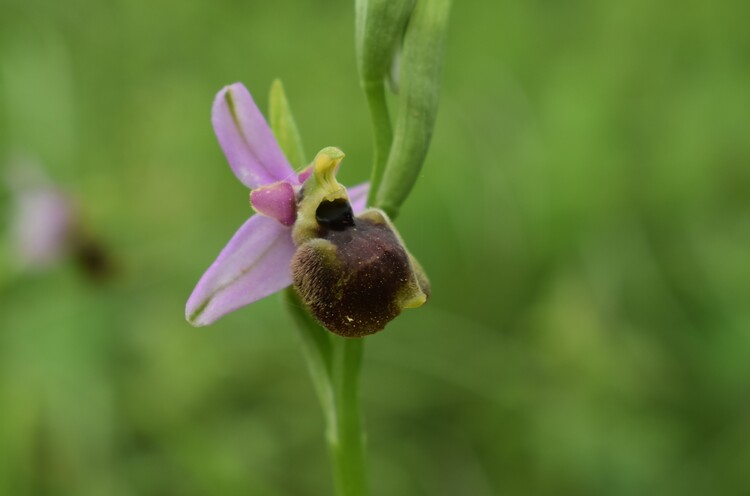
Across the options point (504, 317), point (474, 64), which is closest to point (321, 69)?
point (474, 64)

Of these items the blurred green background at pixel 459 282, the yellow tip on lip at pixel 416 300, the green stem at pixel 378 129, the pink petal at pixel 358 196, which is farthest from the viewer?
the blurred green background at pixel 459 282

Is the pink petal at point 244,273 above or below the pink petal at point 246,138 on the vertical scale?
below

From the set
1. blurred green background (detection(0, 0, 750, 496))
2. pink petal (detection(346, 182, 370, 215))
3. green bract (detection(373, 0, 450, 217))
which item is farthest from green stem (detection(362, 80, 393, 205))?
blurred green background (detection(0, 0, 750, 496))

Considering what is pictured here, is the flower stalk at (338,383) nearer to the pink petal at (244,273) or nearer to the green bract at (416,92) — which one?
the pink petal at (244,273)

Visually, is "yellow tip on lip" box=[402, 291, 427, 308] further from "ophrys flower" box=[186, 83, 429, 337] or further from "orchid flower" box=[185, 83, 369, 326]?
"orchid flower" box=[185, 83, 369, 326]

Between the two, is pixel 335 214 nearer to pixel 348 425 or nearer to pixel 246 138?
pixel 246 138

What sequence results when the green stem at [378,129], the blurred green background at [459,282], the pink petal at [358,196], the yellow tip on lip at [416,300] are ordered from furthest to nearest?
the blurred green background at [459,282], the pink petal at [358,196], the green stem at [378,129], the yellow tip on lip at [416,300]

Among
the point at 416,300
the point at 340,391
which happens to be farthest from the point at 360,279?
the point at 340,391

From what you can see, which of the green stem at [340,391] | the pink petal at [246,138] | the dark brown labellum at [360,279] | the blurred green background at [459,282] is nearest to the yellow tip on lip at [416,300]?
the dark brown labellum at [360,279]
